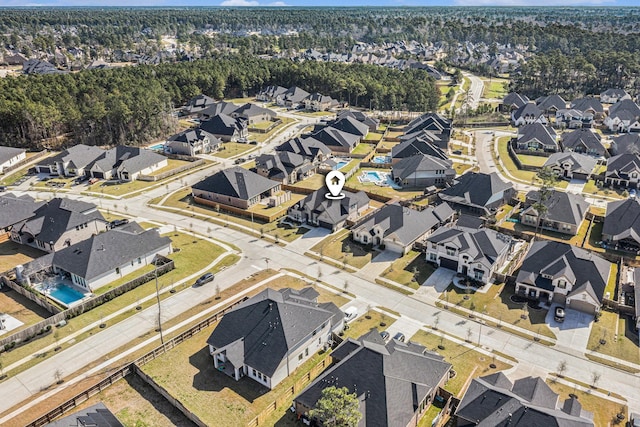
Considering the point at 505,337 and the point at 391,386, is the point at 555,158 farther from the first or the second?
the point at 391,386

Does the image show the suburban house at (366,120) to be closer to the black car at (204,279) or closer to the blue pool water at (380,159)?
the blue pool water at (380,159)

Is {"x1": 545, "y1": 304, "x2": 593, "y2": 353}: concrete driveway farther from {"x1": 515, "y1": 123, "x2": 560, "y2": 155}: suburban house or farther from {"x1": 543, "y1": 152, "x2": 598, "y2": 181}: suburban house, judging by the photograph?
{"x1": 515, "y1": 123, "x2": 560, "y2": 155}: suburban house

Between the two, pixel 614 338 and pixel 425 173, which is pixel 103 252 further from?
pixel 425 173

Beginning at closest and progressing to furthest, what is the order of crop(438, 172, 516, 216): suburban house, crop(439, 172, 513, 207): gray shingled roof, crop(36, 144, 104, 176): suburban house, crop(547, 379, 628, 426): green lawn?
crop(547, 379, 628, 426): green lawn → crop(438, 172, 516, 216): suburban house → crop(439, 172, 513, 207): gray shingled roof → crop(36, 144, 104, 176): suburban house

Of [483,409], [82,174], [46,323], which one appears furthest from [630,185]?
[82,174]

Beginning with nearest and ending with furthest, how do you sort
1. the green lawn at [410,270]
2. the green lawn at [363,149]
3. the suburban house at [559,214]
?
the green lawn at [410,270]
the suburban house at [559,214]
the green lawn at [363,149]

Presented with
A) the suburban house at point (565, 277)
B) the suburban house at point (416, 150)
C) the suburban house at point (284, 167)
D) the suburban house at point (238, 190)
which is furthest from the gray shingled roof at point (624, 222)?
the suburban house at point (284, 167)

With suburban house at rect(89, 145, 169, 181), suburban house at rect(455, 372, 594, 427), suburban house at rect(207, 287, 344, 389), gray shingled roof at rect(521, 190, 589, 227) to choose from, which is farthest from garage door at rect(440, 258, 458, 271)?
suburban house at rect(89, 145, 169, 181)
